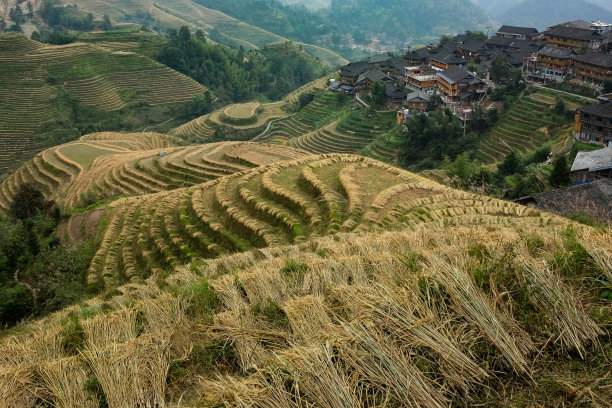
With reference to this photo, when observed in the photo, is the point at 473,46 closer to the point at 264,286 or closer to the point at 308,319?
the point at 264,286

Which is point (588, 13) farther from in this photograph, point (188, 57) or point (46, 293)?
point (46, 293)

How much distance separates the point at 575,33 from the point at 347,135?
2104cm

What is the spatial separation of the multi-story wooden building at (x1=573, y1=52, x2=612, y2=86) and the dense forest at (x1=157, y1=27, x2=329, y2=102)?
141ft

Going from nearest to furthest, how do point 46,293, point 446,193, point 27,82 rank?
point 446,193 < point 46,293 < point 27,82

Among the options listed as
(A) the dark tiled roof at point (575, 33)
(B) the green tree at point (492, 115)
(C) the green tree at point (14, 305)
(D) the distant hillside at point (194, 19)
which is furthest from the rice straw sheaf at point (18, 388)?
(D) the distant hillside at point (194, 19)

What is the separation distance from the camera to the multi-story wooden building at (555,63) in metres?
33.7

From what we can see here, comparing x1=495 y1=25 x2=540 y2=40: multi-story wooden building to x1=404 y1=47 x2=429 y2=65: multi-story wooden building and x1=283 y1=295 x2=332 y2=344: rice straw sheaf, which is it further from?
x1=283 y1=295 x2=332 y2=344: rice straw sheaf

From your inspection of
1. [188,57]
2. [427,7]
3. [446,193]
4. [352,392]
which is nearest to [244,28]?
[188,57]

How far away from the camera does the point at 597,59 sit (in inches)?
1217

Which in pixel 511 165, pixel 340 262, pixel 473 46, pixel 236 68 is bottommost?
pixel 236 68

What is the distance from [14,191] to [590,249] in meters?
30.2

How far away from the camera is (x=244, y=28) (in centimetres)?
11506

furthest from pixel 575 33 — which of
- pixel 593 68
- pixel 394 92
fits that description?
pixel 394 92

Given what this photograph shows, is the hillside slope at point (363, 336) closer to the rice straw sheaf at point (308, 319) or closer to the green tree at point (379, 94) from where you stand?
the rice straw sheaf at point (308, 319)
